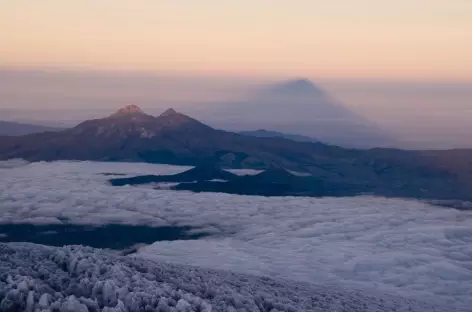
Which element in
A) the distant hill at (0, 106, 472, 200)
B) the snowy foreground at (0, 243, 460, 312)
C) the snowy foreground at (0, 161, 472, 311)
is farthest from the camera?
the distant hill at (0, 106, 472, 200)

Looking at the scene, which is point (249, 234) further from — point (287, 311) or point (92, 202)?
point (287, 311)

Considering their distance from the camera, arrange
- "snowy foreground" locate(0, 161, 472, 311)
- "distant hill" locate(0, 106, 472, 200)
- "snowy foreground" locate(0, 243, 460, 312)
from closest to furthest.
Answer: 1. "snowy foreground" locate(0, 243, 460, 312)
2. "snowy foreground" locate(0, 161, 472, 311)
3. "distant hill" locate(0, 106, 472, 200)

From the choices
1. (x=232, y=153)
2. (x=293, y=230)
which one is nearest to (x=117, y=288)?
(x=293, y=230)

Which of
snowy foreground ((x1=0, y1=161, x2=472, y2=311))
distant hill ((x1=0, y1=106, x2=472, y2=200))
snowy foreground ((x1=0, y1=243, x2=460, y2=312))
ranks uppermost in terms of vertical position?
distant hill ((x1=0, y1=106, x2=472, y2=200))

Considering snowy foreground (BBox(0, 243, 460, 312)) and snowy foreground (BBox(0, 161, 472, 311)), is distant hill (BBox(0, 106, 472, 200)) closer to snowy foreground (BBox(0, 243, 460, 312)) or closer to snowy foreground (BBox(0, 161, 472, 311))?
snowy foreground (BBox(0, 161, 472, 311))

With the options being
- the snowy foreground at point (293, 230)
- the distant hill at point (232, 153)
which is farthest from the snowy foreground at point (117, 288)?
the distant hill at point (232, 153)

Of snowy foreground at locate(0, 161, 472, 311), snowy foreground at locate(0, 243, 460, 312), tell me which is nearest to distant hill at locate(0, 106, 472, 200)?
snowy foreground at locate(0, 161, 472, 311)

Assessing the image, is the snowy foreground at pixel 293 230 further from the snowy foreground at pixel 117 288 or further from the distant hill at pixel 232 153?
the distant hill at pixel 232 153
